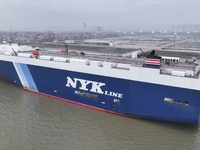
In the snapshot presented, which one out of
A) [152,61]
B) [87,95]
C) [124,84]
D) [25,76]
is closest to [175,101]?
[152,61]

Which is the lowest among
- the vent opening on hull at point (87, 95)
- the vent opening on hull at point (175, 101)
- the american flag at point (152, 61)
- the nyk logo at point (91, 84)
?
the vent opening on hull at point (87, 95)

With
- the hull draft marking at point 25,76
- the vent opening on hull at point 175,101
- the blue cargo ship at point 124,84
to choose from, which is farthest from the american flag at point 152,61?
the hull draft marking at point 25,76

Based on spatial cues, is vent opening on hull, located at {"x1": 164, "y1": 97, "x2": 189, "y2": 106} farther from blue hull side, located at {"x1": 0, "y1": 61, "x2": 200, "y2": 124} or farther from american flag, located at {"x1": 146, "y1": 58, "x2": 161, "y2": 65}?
american flag, located at {"x1": 146, "y1": 58, "x2": 161, "y2": 65}

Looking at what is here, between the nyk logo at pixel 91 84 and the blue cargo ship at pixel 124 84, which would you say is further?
the nyk logo at pixel 91 84

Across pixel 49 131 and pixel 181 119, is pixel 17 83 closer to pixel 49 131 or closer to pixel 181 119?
pixel 49 131

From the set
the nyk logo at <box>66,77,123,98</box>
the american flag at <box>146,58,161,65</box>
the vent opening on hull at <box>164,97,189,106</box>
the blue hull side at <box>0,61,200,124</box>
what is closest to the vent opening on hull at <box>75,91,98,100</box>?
the blue hull side at <box>0,61,200,124</box>

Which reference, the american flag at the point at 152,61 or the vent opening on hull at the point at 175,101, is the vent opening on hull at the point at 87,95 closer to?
the american flag at the point at 152,61

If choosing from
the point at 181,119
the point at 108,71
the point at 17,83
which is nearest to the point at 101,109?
the point at 108,71

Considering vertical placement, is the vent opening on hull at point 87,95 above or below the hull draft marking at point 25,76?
below
